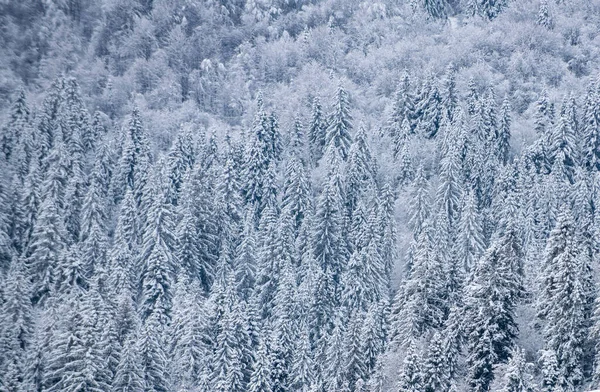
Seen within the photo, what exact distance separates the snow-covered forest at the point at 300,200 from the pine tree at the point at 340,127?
283 mm

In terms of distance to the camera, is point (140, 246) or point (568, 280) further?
point (140, 246)

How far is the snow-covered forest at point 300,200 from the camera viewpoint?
50312 millimetres

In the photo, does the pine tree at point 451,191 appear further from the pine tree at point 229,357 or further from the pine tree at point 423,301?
the pine tree at point 229,357

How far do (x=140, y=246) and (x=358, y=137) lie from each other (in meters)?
30.2

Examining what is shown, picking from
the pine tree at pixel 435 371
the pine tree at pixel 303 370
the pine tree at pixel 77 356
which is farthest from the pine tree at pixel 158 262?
the pine tree at pixel 435 371

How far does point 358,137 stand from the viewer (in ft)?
299

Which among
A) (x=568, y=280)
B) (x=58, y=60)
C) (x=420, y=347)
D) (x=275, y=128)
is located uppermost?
(x=568, y=280)

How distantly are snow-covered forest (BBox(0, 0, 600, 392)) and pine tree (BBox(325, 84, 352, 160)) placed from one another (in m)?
0.28

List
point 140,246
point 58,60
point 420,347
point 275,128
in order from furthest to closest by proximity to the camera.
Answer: point 58,60 → point 275,128 → point 140,246 → point 420,347

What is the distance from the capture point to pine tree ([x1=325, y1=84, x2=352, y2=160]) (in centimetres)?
9444

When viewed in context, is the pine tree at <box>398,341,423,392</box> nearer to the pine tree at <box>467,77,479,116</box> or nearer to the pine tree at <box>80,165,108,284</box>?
the pine tree at <box>80,165,108,284</box>

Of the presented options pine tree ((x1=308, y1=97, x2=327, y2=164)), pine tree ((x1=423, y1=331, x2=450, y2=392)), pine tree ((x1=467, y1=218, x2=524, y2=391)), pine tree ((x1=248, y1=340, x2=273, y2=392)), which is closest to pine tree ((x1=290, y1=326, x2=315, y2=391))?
pine tree ((x1=248, y1=340, x2=273, y2=392))

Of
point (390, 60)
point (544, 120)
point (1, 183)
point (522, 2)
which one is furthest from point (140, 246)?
point (522, 2)

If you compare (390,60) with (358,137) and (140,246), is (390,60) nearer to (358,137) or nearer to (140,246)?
(358,137)
